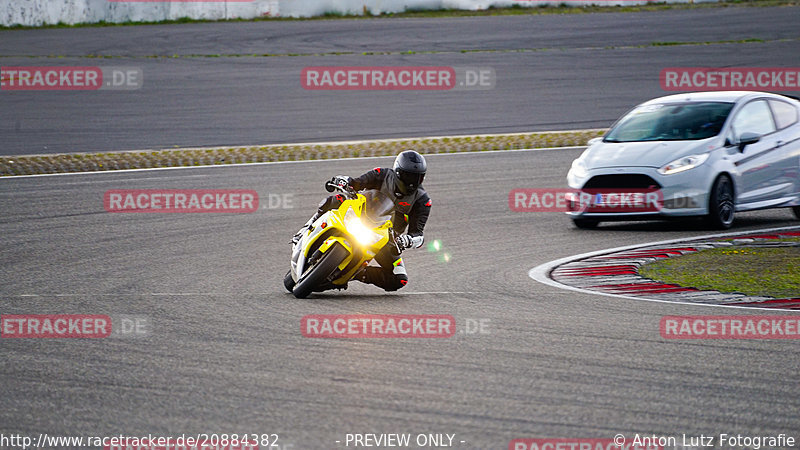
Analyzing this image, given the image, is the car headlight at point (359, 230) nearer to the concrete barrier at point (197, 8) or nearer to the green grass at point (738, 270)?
the green grass at point (738, 270)

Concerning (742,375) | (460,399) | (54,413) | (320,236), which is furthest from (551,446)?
(320,236)

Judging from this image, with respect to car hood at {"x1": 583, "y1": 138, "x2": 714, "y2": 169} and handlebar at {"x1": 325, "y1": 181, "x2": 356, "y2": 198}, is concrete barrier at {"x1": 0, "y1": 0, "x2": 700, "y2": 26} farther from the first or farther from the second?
handlebar at {"x1": 325, "y1": 181, "x2": 356, "y2": 198}

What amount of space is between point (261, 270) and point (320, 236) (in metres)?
2.09

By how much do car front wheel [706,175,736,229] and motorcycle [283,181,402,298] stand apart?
534cm

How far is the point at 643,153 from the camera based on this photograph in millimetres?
14469

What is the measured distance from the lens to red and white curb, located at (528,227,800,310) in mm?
9938

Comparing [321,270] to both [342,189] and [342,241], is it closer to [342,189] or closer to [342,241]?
[342,241]

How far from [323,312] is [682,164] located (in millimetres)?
6328

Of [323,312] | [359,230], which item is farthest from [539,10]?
[323,312]

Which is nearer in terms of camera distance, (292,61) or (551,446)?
(551,446)

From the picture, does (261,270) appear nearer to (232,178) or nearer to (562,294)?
(562,294)

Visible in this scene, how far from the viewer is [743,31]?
34688 millimetres

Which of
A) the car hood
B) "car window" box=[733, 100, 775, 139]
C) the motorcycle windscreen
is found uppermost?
"car window" box=[733, 100, 775, 139]

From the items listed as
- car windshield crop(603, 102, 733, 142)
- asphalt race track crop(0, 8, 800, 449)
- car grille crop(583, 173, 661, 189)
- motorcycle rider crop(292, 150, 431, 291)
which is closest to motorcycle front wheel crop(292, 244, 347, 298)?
asphalt race track crop(0, 8, 800, 449)
